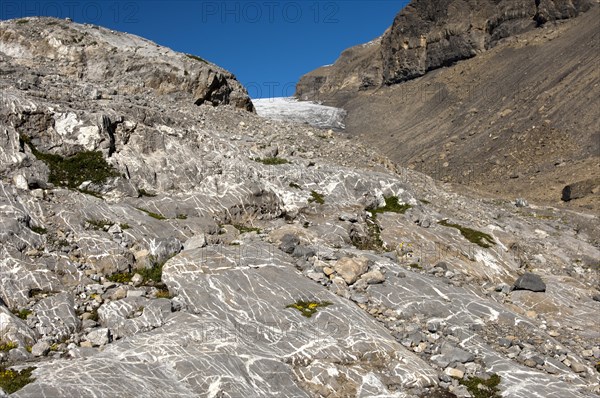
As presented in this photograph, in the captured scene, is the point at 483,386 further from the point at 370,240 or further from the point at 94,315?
the point at 94,315

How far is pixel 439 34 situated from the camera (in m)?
106

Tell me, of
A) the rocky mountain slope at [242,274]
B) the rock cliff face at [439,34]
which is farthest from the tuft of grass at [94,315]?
the rock cliff face at [439,34]

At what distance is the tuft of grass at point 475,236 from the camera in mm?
19484

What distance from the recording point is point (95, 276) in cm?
1284

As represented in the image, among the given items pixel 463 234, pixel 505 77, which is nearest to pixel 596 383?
pixel 463 234

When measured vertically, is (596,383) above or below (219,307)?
below

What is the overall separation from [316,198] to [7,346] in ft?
39.8

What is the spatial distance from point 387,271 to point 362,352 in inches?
170

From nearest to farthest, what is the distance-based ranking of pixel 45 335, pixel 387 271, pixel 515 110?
pixel 45 335 → pixel 387 271 → pixel 515 110

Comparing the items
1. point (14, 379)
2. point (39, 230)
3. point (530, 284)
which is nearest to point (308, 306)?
point (14, 379)

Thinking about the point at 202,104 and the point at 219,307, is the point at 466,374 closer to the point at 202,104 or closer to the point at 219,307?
the point at 219,307

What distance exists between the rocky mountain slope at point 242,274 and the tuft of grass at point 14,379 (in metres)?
0.04

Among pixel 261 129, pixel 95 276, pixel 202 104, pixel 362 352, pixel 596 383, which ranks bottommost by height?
pixel 596 383

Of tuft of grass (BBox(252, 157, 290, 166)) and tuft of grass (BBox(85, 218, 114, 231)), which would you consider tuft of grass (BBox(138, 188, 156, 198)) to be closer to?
tuft of grass (BBox(85, 218, 114, 231))
